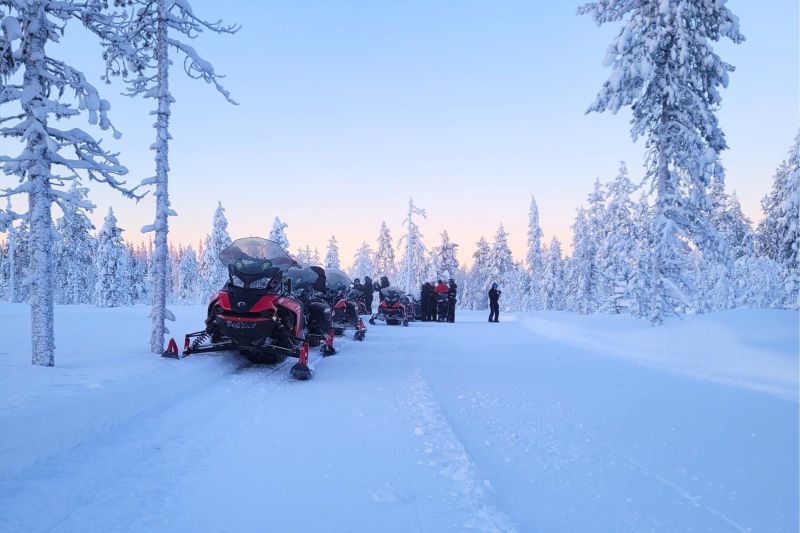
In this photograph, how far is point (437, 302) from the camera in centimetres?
2781

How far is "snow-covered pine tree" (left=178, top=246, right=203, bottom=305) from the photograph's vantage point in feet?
318

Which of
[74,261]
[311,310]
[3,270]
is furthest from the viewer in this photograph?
[3,270]

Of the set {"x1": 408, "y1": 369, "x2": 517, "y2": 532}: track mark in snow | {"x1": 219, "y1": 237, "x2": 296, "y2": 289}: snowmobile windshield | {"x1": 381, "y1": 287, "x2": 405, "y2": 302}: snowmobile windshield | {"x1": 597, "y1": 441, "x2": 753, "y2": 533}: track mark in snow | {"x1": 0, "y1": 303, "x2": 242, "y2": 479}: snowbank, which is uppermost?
{"x1": 219, "y1": 237, "x2": 296, "y2": 289}: snowmobile windshield

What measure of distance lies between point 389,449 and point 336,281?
13122 mm

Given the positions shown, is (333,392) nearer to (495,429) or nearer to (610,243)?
(495,429)

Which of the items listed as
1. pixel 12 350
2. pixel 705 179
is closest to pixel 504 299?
pixel 705 179

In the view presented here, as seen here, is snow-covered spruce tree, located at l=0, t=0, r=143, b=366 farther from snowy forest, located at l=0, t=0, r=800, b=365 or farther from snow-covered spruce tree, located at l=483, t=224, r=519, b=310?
snow-covered spruce tree, located at l=483, t=224, r=519, b=310

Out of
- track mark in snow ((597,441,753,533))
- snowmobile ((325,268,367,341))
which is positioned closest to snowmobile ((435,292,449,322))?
snowmobile ((325,268,367,341))

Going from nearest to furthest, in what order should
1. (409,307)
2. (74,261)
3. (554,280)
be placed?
(409,307)
(74,261)
(554,280)

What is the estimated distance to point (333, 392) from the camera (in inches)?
258

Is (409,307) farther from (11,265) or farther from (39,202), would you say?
(11,265)

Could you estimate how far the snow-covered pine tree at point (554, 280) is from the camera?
62.3m

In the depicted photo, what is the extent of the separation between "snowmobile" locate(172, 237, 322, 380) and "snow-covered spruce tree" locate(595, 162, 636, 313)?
30178 millimetres

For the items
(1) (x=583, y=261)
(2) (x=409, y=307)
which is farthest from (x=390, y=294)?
(1) (x=583, y=261)
